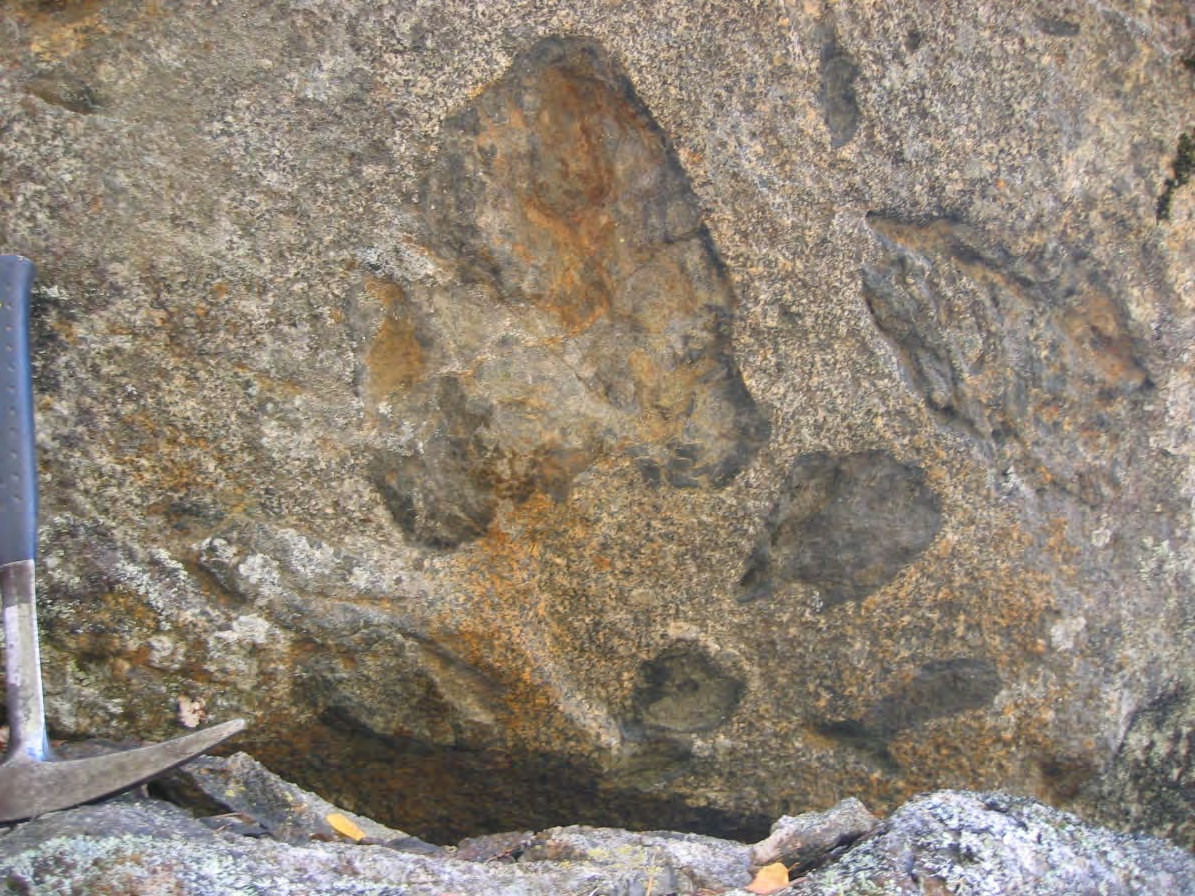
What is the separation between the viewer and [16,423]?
1.53 meters

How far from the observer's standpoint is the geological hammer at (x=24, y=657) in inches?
57.6

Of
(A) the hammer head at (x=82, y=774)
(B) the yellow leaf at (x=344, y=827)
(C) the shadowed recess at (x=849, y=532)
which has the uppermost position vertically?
(C) the shadowed recess at (x=849, y=532)

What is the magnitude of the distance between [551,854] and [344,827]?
10.9 inches

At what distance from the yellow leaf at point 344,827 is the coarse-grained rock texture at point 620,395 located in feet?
0.51

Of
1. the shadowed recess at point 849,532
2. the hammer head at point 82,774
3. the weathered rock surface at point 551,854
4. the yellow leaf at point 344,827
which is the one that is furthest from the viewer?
the shadowed recess at point 849,532

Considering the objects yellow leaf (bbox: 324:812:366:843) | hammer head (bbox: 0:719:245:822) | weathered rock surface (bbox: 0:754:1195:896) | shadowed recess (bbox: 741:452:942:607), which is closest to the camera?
weathered rock surface (bbox: 0:754:1195:896)

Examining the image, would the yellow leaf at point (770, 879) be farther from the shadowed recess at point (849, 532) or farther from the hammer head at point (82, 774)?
the hammer head at point (82, 774)

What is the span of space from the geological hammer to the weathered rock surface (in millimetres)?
50

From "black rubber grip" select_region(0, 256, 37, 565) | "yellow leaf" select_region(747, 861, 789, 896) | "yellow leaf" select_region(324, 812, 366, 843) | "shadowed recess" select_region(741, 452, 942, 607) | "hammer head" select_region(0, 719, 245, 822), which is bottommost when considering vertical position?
"yellow leaf" select_region(747, 861, 789, 896)

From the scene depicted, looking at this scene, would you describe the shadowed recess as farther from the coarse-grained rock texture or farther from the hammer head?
the hammer head

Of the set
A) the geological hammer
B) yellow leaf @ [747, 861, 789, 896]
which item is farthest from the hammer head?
yellow leaf @ [747, 861, 789, 896]

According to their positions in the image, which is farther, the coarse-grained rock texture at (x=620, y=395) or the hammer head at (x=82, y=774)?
the coarse-grained rock texture at (x=620, y=395)

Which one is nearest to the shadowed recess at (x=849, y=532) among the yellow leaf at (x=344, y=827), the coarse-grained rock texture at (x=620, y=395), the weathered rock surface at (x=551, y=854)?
the coarse-grained rock texture at (x=620, y=395)

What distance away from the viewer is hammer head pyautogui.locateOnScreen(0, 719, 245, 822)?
1.45 meters
